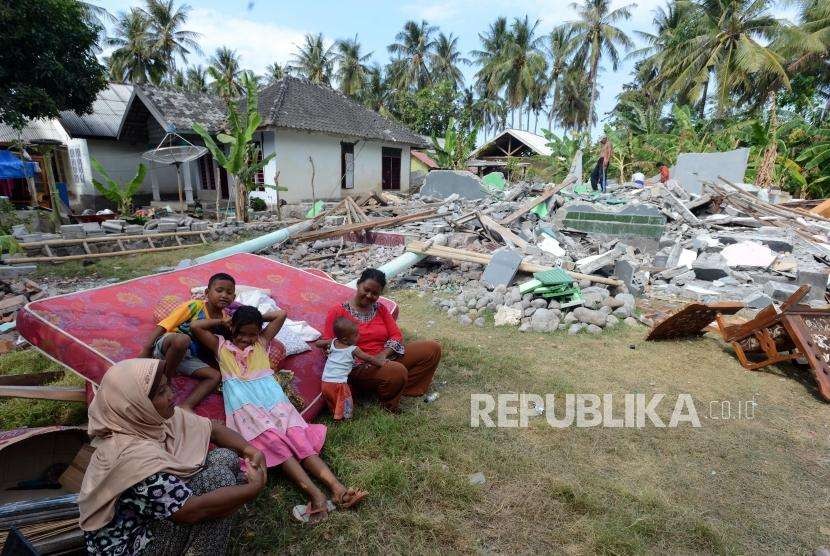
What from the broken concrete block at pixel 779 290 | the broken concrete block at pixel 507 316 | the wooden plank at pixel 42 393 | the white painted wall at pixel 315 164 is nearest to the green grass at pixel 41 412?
the wooden plank at pixel 42 393

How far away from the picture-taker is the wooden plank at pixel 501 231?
26.2 feet

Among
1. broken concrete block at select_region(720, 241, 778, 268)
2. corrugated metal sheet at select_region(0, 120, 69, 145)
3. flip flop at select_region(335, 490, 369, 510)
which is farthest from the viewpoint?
corrugated metal sheet at select_region(0, 120, 69, 145)

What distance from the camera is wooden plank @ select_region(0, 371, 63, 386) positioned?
310 centimetres

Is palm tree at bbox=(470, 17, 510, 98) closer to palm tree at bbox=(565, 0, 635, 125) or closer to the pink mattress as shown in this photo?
palm tree at bbox=(565, 0, 635, 125)

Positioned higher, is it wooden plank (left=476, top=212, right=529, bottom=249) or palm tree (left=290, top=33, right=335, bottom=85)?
palm tree (left=290, top=33, right=335, bottom=85)

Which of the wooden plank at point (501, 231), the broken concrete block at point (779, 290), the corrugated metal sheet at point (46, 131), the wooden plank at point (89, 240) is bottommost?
the broken concrete block at point (779, 290)

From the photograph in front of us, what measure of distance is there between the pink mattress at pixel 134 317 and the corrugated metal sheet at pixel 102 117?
581 inches

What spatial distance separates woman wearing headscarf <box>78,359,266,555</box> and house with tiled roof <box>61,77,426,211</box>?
40.9ft

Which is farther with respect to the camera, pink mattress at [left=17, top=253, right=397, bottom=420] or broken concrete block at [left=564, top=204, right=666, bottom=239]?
broken concrete block at [left=564, top=204, right=666, bottom=239]

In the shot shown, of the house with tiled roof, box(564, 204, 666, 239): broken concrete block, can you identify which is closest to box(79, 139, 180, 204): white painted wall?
Answer: the house with tiled roof

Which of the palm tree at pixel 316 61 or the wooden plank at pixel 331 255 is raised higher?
the palm tree at pixel 316 61

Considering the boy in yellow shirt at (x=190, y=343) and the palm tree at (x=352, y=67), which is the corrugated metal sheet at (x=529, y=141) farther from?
the boy in yellow shirt at (x=190, y=343)

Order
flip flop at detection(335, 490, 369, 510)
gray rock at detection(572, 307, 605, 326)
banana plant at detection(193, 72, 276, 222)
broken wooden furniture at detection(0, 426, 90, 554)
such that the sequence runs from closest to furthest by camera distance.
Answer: broken wooden furniture at detection(0, 426, 90, 554)
flip flop at detection(335, 490, 369, 510)
gray rock at detection(572, 307, 605, 326)
banana plant at detection(193, 72, 276, 222)

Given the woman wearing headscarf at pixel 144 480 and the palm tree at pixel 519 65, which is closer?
the woman wearing headscarf at pixel 144 480
